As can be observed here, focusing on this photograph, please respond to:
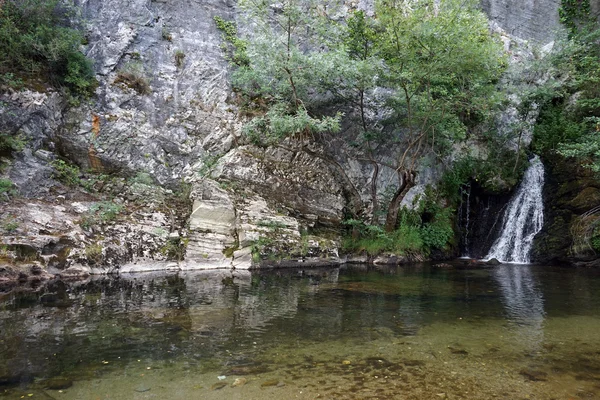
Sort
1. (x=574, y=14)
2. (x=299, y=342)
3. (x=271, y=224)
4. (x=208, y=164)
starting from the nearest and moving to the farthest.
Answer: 1. (x=299, y=342)
2. (x=271, y=224)
3. (x=208, y=164)
4. (x=574, y=14)

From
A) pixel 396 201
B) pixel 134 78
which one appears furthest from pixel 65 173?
pixel 396 201

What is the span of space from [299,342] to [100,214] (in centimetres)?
916

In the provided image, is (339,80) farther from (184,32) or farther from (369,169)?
(184,32)

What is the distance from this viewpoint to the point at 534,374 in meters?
4.30

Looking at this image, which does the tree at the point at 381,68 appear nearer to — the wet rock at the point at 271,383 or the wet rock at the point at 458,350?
the wet rock at the point at 458,350

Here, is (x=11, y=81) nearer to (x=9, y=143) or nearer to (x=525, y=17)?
(x=9, y=143)

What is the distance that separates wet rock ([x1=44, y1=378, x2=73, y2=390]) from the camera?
12.9ft

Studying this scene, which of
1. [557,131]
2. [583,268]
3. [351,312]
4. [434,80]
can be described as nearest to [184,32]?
[434,80]

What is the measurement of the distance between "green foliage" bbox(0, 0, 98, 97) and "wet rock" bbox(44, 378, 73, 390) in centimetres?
1294

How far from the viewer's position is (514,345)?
5266 millimetres

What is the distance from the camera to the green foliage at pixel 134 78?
51.6 feet

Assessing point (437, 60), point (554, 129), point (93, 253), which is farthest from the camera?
point (554, 129)

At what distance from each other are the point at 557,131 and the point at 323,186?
36.8ft

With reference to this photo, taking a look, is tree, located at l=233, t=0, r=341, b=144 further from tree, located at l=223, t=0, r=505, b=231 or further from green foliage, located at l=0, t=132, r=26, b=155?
green foliage, located at l=0, t=132, r=26, b=155
